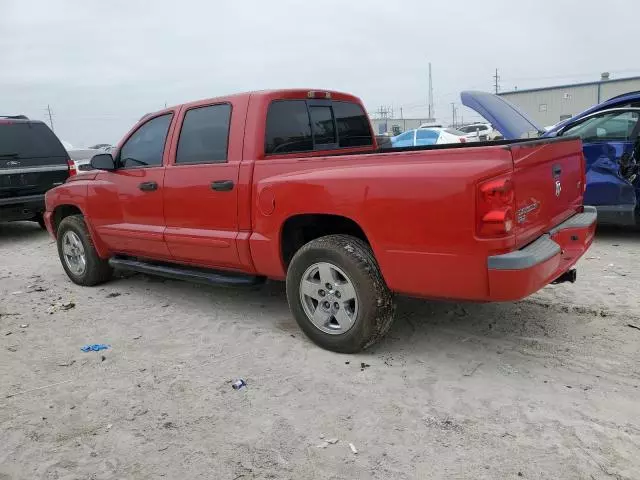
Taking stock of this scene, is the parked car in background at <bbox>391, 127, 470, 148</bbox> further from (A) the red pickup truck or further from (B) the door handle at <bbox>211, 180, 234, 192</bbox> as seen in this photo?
(B) the door handle at <bbox>211, 180, 234, 192</bbox>

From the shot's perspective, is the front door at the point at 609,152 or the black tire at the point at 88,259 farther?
the front door at the point at 609,152

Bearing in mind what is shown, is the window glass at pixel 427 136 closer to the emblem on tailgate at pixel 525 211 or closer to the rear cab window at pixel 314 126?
the rear cab window at pixel 314 126

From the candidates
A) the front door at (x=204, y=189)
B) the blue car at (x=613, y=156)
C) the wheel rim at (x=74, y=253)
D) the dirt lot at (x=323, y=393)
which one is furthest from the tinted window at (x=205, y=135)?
the blue car at (x=613, y=156)

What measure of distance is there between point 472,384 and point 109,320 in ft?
10.5

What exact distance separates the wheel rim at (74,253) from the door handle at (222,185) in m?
2.44

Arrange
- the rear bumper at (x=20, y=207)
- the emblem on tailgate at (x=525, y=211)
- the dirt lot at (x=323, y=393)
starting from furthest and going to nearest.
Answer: the rear bumper at (x=20, y=207)
the emblem on tailgate at (x=525, y=211)
the dirt lot at (x=323, y=393)

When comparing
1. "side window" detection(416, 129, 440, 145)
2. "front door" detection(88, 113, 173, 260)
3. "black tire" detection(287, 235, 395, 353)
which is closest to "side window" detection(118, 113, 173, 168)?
"front door" detection(88, 113, 173, 260)

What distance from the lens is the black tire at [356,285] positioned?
3.41 m

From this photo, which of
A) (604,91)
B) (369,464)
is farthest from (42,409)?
(604,91)

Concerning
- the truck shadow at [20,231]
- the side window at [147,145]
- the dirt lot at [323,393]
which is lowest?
the dirt lot at [323,393]

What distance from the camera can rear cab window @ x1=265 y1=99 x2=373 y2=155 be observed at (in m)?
4.20

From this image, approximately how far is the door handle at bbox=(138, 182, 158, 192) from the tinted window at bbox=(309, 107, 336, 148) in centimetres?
148

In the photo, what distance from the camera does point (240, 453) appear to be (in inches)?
105

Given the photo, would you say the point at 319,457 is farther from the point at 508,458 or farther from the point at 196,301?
the point at 196,301
